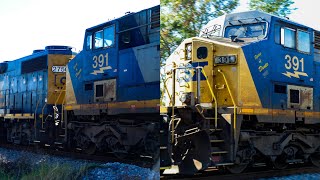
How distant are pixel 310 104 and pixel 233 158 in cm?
104

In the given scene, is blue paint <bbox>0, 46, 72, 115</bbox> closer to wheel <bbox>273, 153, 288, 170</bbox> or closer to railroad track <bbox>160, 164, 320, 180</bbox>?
railroad track <bbox>160, 164, 320, 180</bbox>

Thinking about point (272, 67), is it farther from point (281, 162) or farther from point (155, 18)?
point (155, 18)

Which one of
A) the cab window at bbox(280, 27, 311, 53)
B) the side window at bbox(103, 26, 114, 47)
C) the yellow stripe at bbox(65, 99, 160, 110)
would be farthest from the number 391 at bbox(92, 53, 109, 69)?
the cab window at bbox(280, 27, 311, 53)

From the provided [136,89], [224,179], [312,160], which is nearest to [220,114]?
[224,179]

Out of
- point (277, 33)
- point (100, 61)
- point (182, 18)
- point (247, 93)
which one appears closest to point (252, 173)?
point (247, 93)

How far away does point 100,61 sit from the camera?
2.97 m

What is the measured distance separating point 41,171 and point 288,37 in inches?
107

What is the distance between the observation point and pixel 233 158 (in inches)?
135

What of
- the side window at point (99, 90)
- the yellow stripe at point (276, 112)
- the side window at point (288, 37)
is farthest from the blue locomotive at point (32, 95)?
the side window at point (288, 37)

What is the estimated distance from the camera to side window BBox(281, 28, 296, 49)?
3.64 metres

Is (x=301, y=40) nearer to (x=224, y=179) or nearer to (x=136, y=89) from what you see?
(x=224, y=179)

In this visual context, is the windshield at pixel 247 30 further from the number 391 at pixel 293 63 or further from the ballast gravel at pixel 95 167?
the ballast gravel at pixel 95 167

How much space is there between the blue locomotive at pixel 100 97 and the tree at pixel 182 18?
0.09 meters

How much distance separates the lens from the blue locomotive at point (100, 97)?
2.27 meters
